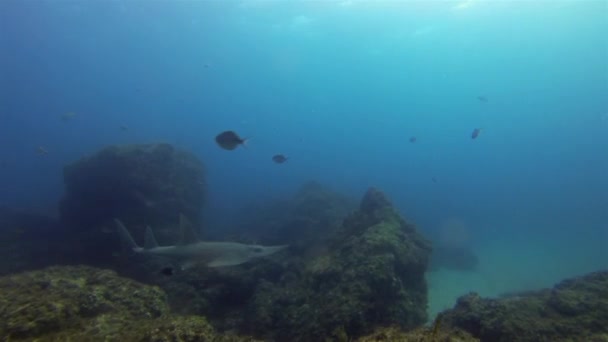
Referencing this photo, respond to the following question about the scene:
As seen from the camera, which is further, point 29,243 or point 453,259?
point 453,259

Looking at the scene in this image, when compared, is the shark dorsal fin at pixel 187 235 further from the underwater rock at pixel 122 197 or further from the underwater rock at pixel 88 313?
the underwater rock at pixel 122 197

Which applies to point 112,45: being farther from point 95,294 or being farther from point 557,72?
point 557,72

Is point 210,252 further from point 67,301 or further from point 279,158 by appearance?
point 279,158

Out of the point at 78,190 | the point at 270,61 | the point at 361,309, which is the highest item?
Answer: the point at 270,61

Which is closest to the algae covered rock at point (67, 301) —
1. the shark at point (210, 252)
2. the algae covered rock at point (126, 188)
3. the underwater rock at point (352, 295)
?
the shark at point (210, 252)

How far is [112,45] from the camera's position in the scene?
5912 centimetres

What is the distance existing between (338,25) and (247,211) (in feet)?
104

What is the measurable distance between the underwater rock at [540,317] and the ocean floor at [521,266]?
699 cm

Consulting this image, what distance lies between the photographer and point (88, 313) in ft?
14.5

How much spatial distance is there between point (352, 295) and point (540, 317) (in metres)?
3.31

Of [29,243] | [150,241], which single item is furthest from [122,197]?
[150,241]

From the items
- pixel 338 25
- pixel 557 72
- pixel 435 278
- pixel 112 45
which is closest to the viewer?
pixel 435 278

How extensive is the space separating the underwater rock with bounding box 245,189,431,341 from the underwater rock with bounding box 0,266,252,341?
2676mm

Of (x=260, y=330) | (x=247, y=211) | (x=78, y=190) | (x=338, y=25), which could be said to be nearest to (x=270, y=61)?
(x=338, y=25)
